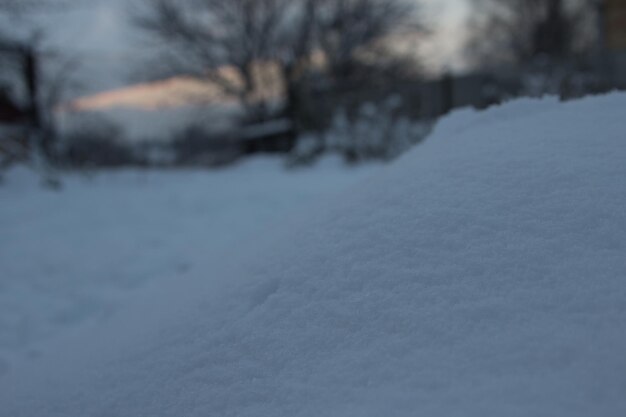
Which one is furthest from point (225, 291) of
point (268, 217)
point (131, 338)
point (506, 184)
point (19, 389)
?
point (268, 217)

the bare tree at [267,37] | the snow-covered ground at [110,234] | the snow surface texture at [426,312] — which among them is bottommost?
the snow-covered ground at [110,234]

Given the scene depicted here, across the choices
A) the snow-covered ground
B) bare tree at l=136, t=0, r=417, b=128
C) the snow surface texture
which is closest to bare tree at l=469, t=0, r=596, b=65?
bare tree at l=136, t=0, r=417, b=128

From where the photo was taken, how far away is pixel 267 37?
14.3 meters

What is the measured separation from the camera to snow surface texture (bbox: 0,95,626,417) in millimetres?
707

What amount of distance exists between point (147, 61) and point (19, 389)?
1449 cm

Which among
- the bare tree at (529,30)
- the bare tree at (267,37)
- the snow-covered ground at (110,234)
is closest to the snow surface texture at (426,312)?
the snow-covered ground at (110,234)

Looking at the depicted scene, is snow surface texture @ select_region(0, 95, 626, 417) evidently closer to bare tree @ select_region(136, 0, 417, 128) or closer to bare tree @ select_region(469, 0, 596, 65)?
bare tree @ select_region(136, 0, 417, 128)

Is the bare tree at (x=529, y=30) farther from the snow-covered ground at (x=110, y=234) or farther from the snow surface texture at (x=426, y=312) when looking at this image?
the snow surface texture at (x=426, y=312)

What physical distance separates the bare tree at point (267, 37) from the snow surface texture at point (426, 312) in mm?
12938

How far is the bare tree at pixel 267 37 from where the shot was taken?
13969 mm

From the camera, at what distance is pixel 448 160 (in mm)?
1242

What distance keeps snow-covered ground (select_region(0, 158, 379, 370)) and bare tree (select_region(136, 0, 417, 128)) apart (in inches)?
336

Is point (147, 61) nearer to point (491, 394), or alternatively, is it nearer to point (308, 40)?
point (308, 40)

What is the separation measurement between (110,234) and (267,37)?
1162cm
